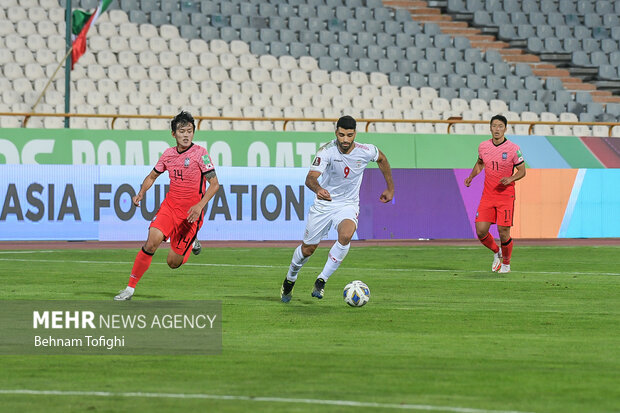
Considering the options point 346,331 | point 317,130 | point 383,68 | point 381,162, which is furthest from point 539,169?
point 346,331

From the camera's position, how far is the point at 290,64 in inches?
1214

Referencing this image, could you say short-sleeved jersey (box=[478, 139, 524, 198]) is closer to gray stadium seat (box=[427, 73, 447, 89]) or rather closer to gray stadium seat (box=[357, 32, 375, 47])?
gray stadium seat (box=[427, 73, 447, 89])

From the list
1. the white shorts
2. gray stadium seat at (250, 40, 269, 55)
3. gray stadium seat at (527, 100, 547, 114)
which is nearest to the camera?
the white shorts

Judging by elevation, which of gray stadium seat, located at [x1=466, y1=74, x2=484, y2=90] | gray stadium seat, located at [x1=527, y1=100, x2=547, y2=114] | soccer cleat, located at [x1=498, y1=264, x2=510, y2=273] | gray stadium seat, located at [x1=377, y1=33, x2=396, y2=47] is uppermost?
gray stadium seat, located at [x1=377, y1=33, x2=396, y2=47]

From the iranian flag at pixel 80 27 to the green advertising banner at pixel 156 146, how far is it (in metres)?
2.74

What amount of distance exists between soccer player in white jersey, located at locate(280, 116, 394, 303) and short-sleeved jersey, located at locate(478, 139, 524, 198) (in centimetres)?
520

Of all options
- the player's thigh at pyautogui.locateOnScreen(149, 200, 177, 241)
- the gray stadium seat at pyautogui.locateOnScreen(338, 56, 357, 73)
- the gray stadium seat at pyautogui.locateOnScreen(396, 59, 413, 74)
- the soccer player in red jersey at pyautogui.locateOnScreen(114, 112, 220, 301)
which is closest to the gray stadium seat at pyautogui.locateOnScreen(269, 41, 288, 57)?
the gray stadium seat at pyautogui.locateOnScreen(338, 56, 357, 73)

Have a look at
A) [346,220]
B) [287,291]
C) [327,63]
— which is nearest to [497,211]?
[346,220]

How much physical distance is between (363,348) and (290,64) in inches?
884

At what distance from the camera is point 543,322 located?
10.9 m

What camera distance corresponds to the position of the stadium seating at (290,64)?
92.2ft

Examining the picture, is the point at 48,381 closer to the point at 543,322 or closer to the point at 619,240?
the point at 543,322

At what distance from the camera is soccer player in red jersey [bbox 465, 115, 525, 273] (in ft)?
56.7

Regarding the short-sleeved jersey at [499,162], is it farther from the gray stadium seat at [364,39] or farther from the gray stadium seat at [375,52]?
the gray stadium seat at [364,39]
